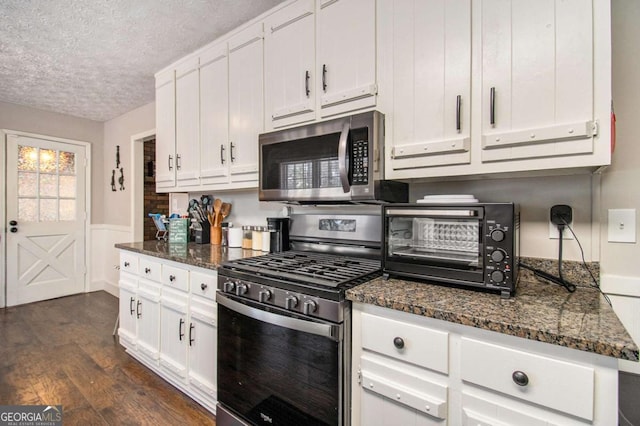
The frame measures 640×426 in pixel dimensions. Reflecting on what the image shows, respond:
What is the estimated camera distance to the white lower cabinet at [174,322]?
186 cm

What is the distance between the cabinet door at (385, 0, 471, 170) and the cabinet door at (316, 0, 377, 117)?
0.42ft

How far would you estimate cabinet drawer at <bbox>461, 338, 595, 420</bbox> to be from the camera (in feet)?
2.77

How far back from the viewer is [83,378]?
7.41ft

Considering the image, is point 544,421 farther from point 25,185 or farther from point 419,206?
point 25,185

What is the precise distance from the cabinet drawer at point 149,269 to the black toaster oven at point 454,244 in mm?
1620

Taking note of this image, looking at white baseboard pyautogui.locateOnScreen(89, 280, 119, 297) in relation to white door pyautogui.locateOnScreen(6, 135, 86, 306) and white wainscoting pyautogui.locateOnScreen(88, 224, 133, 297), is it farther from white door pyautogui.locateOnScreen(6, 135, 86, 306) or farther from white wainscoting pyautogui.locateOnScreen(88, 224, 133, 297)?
white door pyautogui.locateOnScreen(6, 135, 86, 306)

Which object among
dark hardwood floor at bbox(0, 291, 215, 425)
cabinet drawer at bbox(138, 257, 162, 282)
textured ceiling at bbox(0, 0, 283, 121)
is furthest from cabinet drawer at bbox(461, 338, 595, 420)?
textured ceiling at bbox(0, 0, 283, 121)

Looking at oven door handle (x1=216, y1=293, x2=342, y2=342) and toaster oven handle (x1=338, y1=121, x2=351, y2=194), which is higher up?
toaster oven handle (x1=338, y1=121, x2=351, y2=194)

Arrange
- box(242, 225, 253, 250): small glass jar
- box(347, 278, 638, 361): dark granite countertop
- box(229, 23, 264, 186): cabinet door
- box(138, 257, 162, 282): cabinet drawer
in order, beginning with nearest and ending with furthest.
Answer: box(347, 278, 638, 361): dark granite countertop
box(229, 23, 264, 186): cabinet door
box(138, 257, 162, 282): cabinet drawer
box(242, 225, 253, 250): small glass jar

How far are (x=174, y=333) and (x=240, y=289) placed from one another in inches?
33.9

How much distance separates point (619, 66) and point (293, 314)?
1662 millimetres

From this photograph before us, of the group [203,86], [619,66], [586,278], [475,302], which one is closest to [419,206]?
[475,302]

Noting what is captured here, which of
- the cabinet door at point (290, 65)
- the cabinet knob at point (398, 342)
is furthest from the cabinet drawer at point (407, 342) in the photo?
the cabinet door at point (290, 65)

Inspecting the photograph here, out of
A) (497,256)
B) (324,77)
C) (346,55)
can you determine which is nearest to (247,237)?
(324,77)
